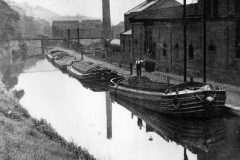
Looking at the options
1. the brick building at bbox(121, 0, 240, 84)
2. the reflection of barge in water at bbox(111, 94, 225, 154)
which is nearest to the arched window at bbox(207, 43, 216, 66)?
the brick building at bbox(121, 0, 240, 84)

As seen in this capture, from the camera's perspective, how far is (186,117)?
894 inches

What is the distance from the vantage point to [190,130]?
20703mm

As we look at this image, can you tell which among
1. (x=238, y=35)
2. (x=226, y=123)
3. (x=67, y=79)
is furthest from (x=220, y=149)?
(x=67, y=79)

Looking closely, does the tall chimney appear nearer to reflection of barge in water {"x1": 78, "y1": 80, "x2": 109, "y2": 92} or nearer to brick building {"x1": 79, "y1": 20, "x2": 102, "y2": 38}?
brick building {"x1": 79, "y1": 20, "x2": 102, "y2": 38}

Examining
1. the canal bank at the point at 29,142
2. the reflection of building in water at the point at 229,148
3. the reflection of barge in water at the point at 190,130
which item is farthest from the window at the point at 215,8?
the canal bank at the point at 29,142

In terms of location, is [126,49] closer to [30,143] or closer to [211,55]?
[211,55]

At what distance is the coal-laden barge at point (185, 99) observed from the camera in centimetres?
2127

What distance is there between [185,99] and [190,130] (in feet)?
6.42

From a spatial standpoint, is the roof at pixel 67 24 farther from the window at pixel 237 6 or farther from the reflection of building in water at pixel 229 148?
the reflection of building in water at pixel 229 148

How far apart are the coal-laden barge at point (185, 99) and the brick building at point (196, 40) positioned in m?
6.11

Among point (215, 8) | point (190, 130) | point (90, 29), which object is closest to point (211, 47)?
point (215, 8)

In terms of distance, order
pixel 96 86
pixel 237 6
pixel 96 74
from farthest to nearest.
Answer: pixel 96 74 → pixel 96 86 → pixel 237 6

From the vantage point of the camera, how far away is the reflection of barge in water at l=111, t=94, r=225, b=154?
18484 millimetres

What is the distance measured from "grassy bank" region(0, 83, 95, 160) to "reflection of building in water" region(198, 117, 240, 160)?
592 cm
